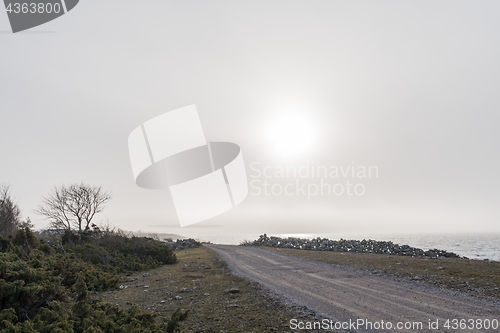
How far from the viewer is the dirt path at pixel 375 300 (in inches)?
331

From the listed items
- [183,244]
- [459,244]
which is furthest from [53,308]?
[459,244]

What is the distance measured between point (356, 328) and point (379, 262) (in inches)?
513

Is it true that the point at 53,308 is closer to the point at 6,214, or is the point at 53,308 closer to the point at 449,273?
the point at 449,273

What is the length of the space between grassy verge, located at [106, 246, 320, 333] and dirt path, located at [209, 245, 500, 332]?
117 cm

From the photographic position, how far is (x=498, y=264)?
16.4m

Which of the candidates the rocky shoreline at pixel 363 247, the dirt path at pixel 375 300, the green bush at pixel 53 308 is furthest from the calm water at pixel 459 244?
the green bush at pixel 53 308

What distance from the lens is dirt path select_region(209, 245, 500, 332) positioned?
8414 millimetres

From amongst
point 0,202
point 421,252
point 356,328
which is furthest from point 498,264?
point 0,202

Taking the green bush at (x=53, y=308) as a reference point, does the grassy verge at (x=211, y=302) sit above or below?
below

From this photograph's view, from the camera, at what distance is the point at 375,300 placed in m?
10.4

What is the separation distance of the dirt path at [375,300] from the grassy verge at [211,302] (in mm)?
1171

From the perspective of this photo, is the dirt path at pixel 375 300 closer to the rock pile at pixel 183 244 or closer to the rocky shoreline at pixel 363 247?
the rocky shoreline at pixel 363 247

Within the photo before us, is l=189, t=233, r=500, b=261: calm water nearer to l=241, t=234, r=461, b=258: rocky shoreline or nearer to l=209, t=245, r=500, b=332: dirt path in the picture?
l=241, t=234, r=461, b=258: rocky shoreline

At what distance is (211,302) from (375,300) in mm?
6205
